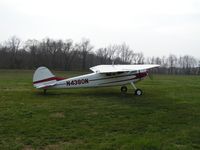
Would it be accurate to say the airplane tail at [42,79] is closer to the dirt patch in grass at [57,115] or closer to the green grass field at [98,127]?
the green grass field at [98,127]

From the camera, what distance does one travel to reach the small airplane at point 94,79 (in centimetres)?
1362

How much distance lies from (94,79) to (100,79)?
0.36m

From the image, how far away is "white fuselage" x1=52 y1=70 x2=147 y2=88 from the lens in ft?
45.3

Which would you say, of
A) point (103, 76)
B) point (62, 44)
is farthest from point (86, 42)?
point (103, 76)

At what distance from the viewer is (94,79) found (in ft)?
47.1

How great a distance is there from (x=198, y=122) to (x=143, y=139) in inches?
103

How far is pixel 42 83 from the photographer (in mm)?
13617

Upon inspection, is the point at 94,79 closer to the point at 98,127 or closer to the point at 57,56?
the point at 98,127

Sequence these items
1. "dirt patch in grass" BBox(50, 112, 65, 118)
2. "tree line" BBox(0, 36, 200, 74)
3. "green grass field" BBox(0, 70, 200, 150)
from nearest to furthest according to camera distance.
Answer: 1. "green grass field" BBox(0, 70, 200, 150)
2. "dirt patch in grass" BBox(50, 112, 65, 118)
3. "tree line" BBox(0, 36, 200, 74)

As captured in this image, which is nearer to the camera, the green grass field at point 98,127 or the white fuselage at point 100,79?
the green grass field at point 98,127

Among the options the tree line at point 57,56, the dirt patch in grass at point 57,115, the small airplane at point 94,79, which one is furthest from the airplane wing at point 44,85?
the tree line at point 57,56

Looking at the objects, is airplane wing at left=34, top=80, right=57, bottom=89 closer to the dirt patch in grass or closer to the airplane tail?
the airplane tail

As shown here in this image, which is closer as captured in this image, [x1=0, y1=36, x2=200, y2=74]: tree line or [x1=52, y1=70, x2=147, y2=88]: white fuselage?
[x1=52, y1=70, x2=147, y2=88]: white fuselage

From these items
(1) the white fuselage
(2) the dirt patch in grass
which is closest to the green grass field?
(2) the dirt patch in grass
